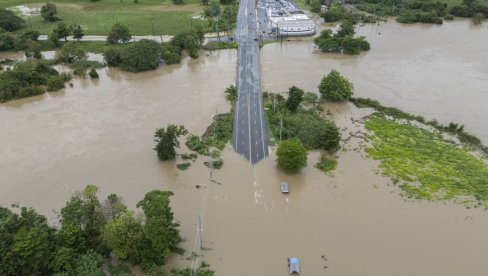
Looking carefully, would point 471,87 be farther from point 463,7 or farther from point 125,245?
point 125,245

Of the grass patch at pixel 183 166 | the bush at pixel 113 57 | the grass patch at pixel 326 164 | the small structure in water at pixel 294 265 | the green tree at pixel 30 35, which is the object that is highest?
the green tree at pixel 30 35

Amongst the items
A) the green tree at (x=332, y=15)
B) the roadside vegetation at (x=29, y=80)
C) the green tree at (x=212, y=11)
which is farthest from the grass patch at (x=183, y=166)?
the green tree at (x=332, y=15)

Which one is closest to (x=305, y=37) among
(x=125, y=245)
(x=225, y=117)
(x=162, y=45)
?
(x=162, y=45)

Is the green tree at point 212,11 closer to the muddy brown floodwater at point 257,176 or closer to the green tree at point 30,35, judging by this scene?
the muddy brown floodwater at point 257,176

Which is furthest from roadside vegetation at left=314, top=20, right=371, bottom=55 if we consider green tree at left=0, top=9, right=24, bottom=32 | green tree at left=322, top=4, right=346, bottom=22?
green tree at left=0, top=9, right=24, bottom=32

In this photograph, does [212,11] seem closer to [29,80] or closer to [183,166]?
[29,80]
